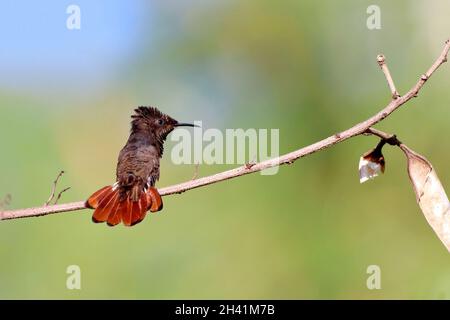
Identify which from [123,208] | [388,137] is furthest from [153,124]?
[388,137]

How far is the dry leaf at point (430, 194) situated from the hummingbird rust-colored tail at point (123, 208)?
1.68 metres

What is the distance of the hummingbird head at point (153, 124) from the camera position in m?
5.27

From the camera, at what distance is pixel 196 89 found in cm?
775

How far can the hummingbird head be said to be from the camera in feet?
17.3

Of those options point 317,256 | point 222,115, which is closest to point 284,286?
point 317,256

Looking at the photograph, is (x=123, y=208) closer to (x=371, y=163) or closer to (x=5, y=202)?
(x=5, y=202)

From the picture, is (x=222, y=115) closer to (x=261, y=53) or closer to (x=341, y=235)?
(x=261, y=53)

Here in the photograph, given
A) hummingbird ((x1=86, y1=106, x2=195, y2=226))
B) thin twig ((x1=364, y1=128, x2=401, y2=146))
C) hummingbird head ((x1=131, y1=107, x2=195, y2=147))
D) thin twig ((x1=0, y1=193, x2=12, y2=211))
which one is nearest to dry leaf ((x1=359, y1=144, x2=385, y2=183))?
thin twig ((x1=364, y1=128, x2=401, y2=146))

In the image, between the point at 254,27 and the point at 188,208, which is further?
the point at 254,27

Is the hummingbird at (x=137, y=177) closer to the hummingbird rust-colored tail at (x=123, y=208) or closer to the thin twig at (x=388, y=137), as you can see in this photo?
the hummingbird rust-colored tail at (x=123, y=208)

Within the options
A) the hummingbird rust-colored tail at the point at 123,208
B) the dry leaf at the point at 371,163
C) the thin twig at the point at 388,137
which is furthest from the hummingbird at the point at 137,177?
the thin twig at the point at 388,137

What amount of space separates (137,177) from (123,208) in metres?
0.50

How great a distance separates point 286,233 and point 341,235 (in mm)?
608

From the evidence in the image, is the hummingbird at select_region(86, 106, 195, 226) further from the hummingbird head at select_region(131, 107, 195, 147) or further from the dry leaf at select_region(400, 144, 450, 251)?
the dry leaf at select_region(400, 144, 450, 251)
